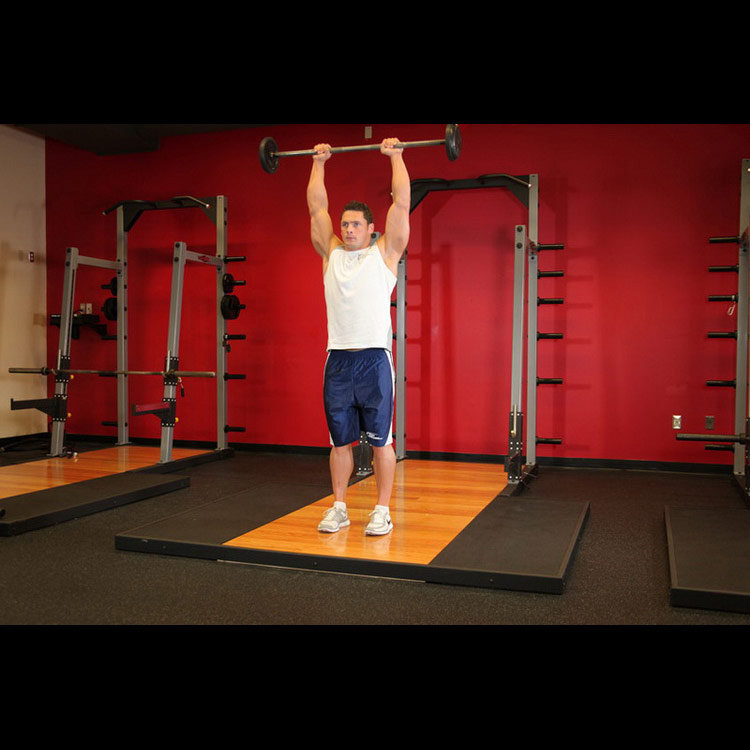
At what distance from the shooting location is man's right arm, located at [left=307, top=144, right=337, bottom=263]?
3133mm

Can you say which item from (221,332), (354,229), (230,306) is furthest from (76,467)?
(354,229)

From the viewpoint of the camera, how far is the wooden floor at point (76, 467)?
4.30 metres

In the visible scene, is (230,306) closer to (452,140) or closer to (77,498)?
(77,498)

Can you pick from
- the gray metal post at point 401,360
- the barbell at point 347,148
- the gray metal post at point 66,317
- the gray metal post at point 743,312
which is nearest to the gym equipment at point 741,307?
the gray metal post at point 743,312

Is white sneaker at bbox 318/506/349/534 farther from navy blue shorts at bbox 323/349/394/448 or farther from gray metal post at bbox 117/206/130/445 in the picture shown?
gray metal post at bbox 117/206/130/445

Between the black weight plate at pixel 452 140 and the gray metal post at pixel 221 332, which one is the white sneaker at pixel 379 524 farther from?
the gray metal post at pixel 221 332

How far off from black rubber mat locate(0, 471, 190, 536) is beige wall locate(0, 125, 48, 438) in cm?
237

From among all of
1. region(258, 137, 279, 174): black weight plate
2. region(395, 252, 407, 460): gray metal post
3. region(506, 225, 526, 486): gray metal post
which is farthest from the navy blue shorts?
region(395, 252, 407, 460): gray metal post

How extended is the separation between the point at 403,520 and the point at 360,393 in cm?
71

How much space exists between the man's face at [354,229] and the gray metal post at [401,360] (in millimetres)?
2092

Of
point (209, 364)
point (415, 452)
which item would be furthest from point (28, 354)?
point (415, 452)

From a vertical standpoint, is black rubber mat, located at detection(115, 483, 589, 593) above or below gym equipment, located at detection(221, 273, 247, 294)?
below

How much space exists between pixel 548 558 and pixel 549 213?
319cm

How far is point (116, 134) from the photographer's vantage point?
5773mm
